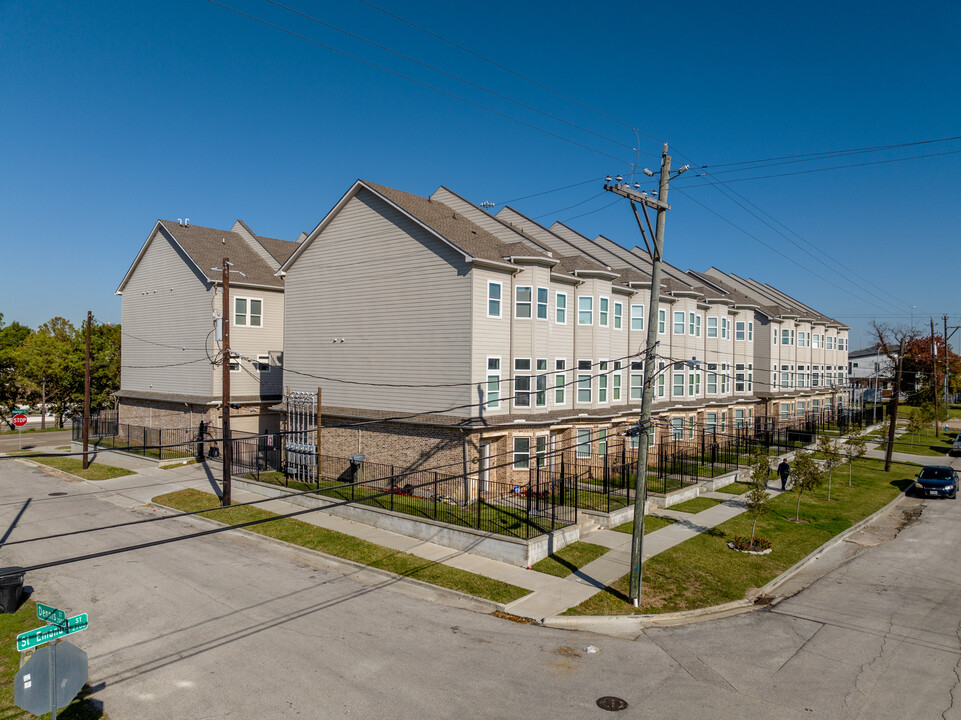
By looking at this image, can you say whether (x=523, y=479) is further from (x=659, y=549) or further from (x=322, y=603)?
(x=322, y=603)

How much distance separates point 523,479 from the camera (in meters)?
26.3

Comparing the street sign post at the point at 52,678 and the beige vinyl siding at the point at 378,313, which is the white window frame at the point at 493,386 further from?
the street sign post at the point at 52,678

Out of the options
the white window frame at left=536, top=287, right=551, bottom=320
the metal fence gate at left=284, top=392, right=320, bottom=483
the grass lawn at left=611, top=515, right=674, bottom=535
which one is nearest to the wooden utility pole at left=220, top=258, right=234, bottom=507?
the metal fence gate at left=284, top=392, right=320, bottom=483

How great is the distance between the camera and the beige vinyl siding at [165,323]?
38.0 metres

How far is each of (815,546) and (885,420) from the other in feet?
182

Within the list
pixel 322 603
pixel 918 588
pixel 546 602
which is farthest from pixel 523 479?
pixel 918 588

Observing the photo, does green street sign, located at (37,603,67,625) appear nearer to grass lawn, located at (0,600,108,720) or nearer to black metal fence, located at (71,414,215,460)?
grass lawn, located at (0,600,108,720)

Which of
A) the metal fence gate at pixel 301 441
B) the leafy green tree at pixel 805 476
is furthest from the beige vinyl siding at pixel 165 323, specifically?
the leafy green tree at pixel 805 476

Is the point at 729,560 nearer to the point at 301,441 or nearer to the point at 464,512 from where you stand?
the point at 464,512

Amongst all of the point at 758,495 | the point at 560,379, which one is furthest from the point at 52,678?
the point at 560,379

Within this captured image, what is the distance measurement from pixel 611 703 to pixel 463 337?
16.0 m

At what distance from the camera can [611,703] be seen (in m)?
11.3

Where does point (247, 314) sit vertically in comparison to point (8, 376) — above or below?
above

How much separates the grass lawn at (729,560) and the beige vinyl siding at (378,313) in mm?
10036
